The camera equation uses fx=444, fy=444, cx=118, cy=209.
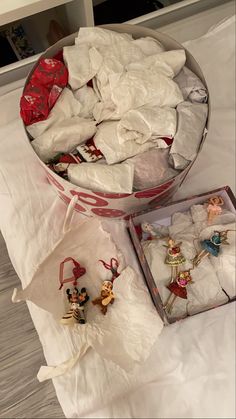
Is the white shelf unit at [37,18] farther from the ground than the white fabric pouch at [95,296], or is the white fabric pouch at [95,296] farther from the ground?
the white shelf unit at [37,18]

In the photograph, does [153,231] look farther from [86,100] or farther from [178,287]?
[86,100]

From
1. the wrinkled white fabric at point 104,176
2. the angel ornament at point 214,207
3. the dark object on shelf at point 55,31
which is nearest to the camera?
the wrinkled white fabric at point 104,176

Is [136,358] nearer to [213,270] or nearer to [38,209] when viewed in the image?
[213,270]

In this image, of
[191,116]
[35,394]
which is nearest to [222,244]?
[191,116]

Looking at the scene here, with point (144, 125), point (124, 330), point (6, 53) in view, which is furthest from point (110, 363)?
point (6, 53)

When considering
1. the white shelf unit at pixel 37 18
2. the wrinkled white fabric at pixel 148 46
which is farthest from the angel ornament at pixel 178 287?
the white shelf unit at pixel 37 18

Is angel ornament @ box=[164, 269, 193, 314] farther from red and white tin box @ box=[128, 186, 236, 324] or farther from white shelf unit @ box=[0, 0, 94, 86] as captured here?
white shelf unit @ box=[0, 0, 94, 86]

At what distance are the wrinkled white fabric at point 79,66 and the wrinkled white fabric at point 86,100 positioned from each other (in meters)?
0.01

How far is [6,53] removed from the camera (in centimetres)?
94

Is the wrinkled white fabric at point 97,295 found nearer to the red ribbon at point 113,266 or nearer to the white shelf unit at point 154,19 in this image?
the red ribbon at point 113,266

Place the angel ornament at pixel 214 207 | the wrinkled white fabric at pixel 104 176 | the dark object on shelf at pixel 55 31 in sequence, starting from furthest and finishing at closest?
the dark object on shelf at pixel 55 31 → the angel ornament at pixel 214 207 → the wrinkled white fabric at pixel 104 176

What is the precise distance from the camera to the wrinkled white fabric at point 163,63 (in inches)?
28.0

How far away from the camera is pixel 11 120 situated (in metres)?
0.86

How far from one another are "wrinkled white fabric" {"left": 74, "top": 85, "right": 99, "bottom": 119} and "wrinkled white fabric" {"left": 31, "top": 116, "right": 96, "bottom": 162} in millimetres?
26
